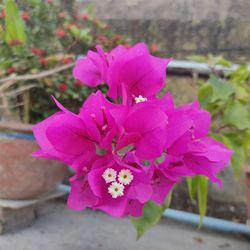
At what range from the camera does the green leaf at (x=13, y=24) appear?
4.96ft

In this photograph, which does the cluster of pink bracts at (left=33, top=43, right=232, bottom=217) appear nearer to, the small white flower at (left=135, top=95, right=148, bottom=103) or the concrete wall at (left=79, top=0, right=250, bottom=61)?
the small white flower at (left=135, top=95, right=148, bottom=103)

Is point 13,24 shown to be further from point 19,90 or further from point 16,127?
point 16,127

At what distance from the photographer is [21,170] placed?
1.38 m

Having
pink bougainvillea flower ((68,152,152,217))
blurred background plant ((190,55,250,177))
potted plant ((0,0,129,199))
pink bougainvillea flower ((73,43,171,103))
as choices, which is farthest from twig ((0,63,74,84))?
pink bougainvillea flower ((68,152,152,217))

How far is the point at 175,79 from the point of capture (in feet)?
6.50

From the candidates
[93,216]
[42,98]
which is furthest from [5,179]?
[93,216]

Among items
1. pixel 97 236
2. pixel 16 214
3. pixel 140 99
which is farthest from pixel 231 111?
pixel 140 99

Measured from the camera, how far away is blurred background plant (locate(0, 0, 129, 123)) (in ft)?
4.97

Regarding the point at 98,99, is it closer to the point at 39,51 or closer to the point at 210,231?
the point at 39,51

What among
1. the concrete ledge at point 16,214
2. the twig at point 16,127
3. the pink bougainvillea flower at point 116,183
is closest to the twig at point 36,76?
the twig at point 16,127

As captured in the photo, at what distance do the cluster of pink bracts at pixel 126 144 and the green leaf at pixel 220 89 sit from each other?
80 centimetres

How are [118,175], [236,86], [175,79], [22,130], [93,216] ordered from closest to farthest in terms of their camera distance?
[118,175], [22,130], [236,86], [93,216], [175,79]

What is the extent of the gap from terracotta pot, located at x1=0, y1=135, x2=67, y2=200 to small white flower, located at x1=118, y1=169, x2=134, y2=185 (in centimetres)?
85

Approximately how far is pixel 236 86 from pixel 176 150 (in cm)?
102
